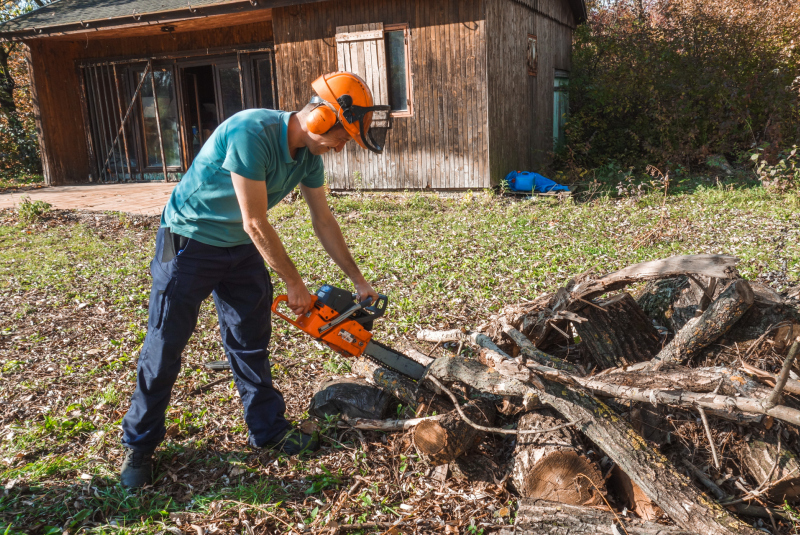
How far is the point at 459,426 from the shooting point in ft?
8.80

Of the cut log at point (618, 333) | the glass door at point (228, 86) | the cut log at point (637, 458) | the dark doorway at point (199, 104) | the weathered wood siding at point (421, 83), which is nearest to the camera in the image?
the cut log at point (637, 458)

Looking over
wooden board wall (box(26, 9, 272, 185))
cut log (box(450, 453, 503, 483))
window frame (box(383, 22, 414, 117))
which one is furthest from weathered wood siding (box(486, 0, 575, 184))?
cut log (box(450, 453, 503, 483))

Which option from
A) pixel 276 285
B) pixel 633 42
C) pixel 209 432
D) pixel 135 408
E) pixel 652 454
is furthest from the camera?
pixel 633 42

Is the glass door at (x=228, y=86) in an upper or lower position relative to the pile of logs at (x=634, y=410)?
upper

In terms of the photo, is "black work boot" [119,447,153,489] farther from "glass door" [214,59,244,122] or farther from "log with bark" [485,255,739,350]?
"glass door" [214,59,244,122]

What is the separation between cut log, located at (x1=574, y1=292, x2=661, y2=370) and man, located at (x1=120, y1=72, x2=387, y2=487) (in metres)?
1.58

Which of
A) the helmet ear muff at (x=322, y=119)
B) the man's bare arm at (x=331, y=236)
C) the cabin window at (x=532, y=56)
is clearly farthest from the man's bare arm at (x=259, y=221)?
the cabin window at (x=532, y=56)

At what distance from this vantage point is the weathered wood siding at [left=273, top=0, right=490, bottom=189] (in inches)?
364

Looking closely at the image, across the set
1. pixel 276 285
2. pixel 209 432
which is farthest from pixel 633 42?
pixel 209 432

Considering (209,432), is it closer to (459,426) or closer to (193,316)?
(193,316)

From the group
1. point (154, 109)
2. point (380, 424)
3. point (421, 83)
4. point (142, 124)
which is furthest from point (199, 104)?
point (380, 424)

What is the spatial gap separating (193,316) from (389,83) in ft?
25.5

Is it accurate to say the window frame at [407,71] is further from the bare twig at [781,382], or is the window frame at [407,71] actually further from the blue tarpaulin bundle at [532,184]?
the bare twig at [781,382]

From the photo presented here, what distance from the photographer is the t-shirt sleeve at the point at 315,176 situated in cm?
291
